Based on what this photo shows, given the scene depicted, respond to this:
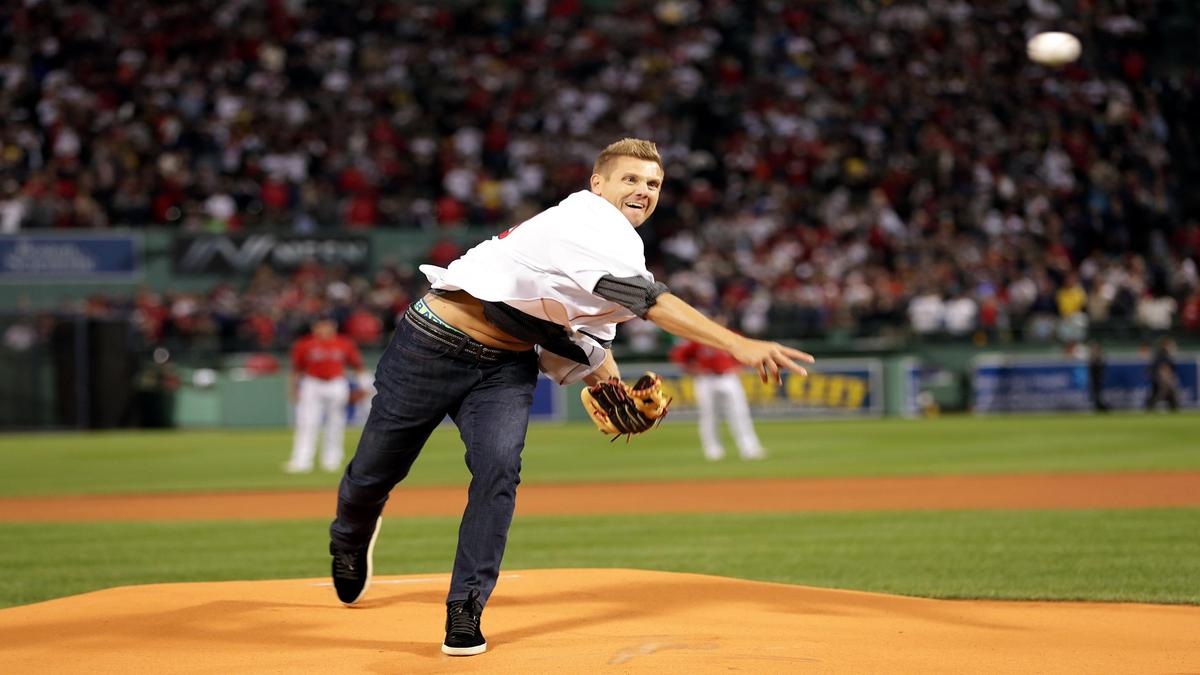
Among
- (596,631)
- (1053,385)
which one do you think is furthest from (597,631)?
(1053,385)

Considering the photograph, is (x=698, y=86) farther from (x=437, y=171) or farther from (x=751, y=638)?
(x=751, y=638)

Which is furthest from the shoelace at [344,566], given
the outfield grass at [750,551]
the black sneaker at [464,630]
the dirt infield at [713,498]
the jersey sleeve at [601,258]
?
the dirt infield at [713,498]

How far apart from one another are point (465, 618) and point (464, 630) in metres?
0.05

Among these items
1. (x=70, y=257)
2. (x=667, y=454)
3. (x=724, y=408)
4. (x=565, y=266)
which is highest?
(x=70, y=257)

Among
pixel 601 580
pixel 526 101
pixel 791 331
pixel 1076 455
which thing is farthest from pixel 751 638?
pixel 526 101

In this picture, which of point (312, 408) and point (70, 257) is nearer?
Answer: point (312, 408)

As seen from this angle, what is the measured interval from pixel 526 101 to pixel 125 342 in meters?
10.3

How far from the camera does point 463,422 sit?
558 cm

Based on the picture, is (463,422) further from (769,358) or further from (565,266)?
(769,358)

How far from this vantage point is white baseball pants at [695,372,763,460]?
1801 centimetres

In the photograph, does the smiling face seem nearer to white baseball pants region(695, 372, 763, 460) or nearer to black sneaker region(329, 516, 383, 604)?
black sneaker region(329, 516, 383, 604)

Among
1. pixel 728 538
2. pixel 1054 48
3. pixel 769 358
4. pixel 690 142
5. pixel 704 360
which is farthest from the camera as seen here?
pixel 690 142

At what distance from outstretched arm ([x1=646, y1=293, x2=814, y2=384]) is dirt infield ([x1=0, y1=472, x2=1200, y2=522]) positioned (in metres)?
8.01

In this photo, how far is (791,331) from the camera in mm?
26531
